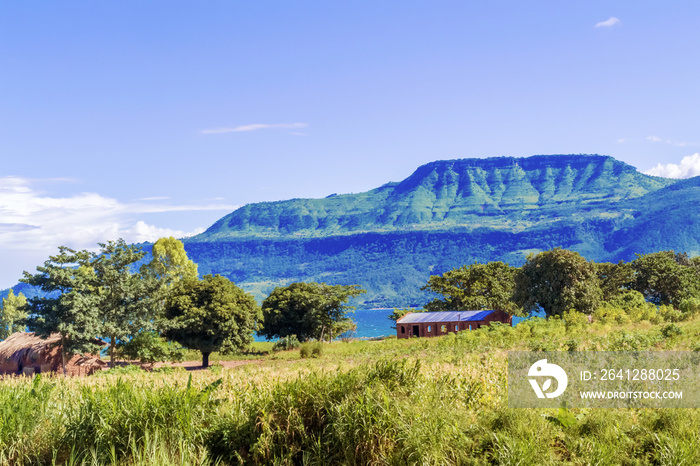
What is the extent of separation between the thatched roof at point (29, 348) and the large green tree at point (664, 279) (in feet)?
189

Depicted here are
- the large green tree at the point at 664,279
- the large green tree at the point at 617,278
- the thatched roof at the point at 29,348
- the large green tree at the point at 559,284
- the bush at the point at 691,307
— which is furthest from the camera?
the large green tree at the point at 617,278

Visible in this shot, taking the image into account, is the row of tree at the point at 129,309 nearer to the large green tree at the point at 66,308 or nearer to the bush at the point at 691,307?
the large green tree at the point at 66,308

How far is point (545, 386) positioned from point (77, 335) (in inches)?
1078

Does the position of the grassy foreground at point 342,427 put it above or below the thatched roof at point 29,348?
above

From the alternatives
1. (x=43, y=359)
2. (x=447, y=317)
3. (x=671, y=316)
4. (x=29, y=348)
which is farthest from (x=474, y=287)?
(x=29, y=348)

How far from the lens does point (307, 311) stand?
5747 cm

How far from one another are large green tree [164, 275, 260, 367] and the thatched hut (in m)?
5.75

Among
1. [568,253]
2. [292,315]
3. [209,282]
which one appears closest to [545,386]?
[209,282]

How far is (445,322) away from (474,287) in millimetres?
19173

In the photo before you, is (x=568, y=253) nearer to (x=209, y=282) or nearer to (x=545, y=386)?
(x=209, y=282)

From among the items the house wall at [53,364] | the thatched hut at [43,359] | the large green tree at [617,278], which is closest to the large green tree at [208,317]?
the thatched hut at [43,359]

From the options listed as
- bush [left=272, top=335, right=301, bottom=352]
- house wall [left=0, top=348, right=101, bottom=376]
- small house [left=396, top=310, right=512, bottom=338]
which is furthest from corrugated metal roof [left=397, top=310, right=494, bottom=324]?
house wall [left=0, top=348, right=101, bottom=376]

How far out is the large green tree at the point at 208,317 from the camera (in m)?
42.1

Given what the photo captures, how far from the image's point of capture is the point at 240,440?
39.5ft
